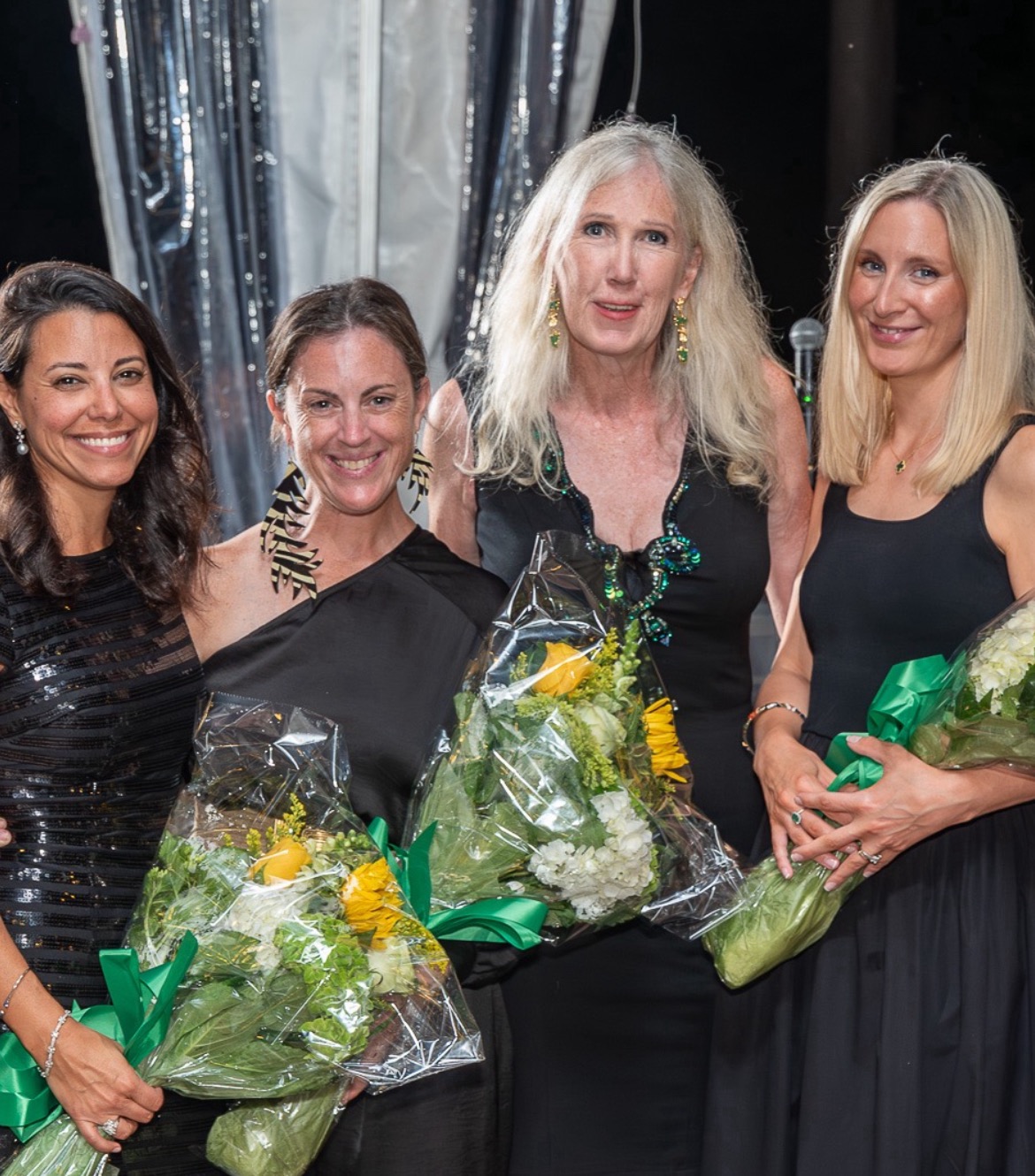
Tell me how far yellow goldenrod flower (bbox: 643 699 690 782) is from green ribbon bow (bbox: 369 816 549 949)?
234mm

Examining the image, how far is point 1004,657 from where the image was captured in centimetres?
187

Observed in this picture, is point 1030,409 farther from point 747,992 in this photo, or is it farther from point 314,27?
point 314,27

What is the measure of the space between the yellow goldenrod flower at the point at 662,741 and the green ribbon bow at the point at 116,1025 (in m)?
0.60

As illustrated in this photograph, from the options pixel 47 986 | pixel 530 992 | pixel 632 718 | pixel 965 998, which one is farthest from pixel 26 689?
pixel 965 998

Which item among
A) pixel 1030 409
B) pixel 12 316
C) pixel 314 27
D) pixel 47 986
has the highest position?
pixel 314 27


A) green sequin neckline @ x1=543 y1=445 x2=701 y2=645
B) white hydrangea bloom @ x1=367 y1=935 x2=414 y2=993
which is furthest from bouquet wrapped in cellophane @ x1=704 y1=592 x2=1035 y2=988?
white hydrangea bloom @ x1=367 y1=935 x2=414 y2=993

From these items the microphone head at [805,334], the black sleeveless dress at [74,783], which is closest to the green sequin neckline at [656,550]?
the black sleeveless dress at [74,783]

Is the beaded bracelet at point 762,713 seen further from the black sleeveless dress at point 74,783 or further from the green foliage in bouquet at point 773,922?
the black sleeveless dress at point 74,783

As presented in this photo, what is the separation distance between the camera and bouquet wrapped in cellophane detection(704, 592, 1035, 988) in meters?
1.88

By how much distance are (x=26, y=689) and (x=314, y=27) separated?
98.9 inches

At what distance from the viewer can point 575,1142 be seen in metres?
2.39

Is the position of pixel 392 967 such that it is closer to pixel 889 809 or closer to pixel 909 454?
pixel 889 809

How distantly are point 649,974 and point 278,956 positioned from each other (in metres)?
0.91

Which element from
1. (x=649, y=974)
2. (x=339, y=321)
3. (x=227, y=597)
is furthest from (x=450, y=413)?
(x=649, y=974)
